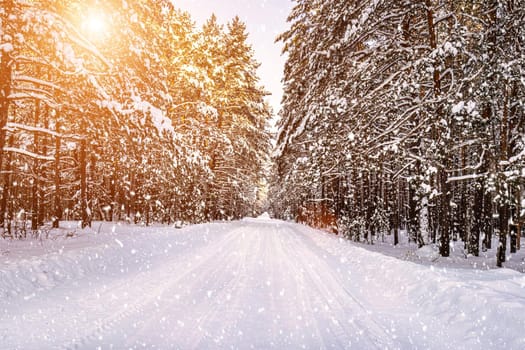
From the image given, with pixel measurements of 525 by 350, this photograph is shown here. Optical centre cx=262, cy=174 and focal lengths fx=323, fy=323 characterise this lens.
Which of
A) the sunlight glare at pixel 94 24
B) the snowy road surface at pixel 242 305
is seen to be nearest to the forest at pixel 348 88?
the sunlight glare at pixel 94 24

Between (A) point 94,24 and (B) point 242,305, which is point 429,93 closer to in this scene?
(B) point 242,305

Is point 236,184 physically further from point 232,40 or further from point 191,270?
point 191,270

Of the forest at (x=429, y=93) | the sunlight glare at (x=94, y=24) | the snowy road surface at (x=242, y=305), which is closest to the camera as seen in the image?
the snowy road surface at (x=242, y=305)

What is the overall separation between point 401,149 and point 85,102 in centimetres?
1003

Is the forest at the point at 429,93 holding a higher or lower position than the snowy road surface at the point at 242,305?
higher

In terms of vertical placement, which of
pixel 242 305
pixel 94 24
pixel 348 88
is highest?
pixel 94 24

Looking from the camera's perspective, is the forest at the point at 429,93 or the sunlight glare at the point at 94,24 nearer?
the sunlight glare at the point at 94,24

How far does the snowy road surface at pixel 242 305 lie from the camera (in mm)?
3877

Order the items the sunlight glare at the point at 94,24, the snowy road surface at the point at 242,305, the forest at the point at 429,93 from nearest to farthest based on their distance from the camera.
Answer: the snowy road surface at the point at 242,305, the sunlight glare at the point at 94,24, the forest at the point at 429,93

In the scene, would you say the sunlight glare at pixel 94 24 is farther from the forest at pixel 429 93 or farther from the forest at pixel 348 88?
the forest at pixel 429 93

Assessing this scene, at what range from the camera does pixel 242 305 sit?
5102mm

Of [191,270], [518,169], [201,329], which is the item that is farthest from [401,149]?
[201,329]

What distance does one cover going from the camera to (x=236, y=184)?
27.3 metres

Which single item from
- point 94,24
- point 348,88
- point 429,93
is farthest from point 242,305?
point 429,93
